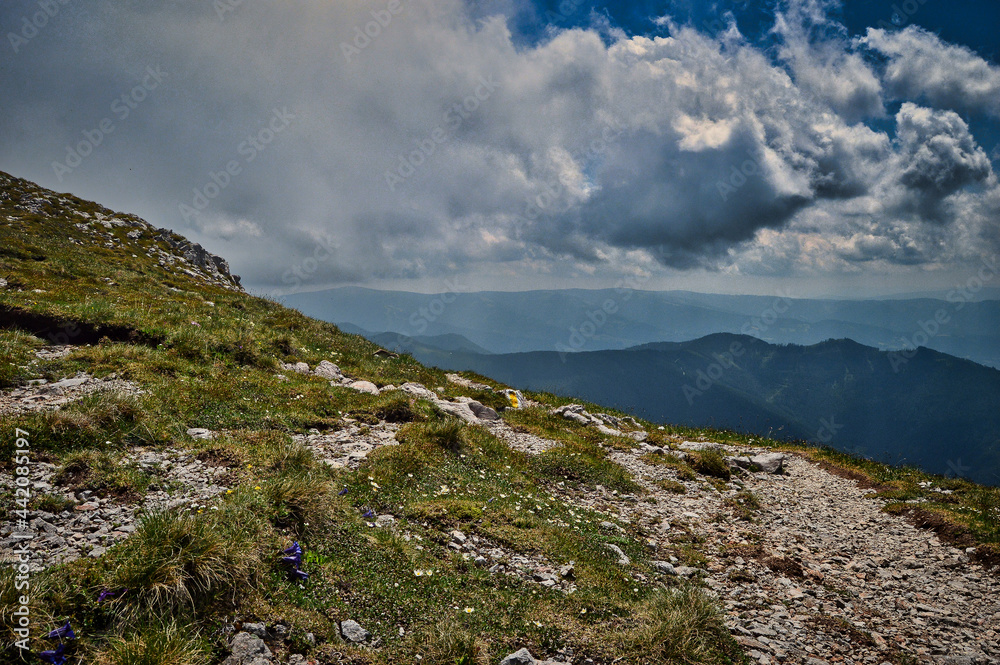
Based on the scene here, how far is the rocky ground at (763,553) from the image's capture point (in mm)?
6879

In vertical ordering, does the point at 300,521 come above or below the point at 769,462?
below

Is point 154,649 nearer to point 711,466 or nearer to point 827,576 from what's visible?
point 827,576

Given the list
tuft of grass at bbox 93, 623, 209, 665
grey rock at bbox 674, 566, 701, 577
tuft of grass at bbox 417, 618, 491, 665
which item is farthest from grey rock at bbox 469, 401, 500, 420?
tuft of grass at bbox 93, 623, 209, 665

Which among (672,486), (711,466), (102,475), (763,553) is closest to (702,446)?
(711,466)

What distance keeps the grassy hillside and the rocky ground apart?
290 millimetres

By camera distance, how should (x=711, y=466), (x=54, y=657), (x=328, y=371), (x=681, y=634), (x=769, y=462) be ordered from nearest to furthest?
(x=54, y=657)
(x=681, y=634)
(x=711, y=466)
(x=769, y=462)
(x=328, y=371)

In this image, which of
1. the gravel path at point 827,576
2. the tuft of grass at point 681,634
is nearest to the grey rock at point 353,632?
the tuft of grass at point 681,634

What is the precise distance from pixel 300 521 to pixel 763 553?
37.6ft

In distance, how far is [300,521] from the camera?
7496 mm

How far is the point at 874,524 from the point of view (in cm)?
1377

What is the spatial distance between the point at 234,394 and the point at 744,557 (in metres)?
15.2

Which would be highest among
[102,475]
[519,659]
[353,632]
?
[102,475]

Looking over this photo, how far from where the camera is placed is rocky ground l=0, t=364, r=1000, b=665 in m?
6.88

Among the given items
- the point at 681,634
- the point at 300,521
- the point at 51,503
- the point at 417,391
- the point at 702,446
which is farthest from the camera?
the point at 702,446
